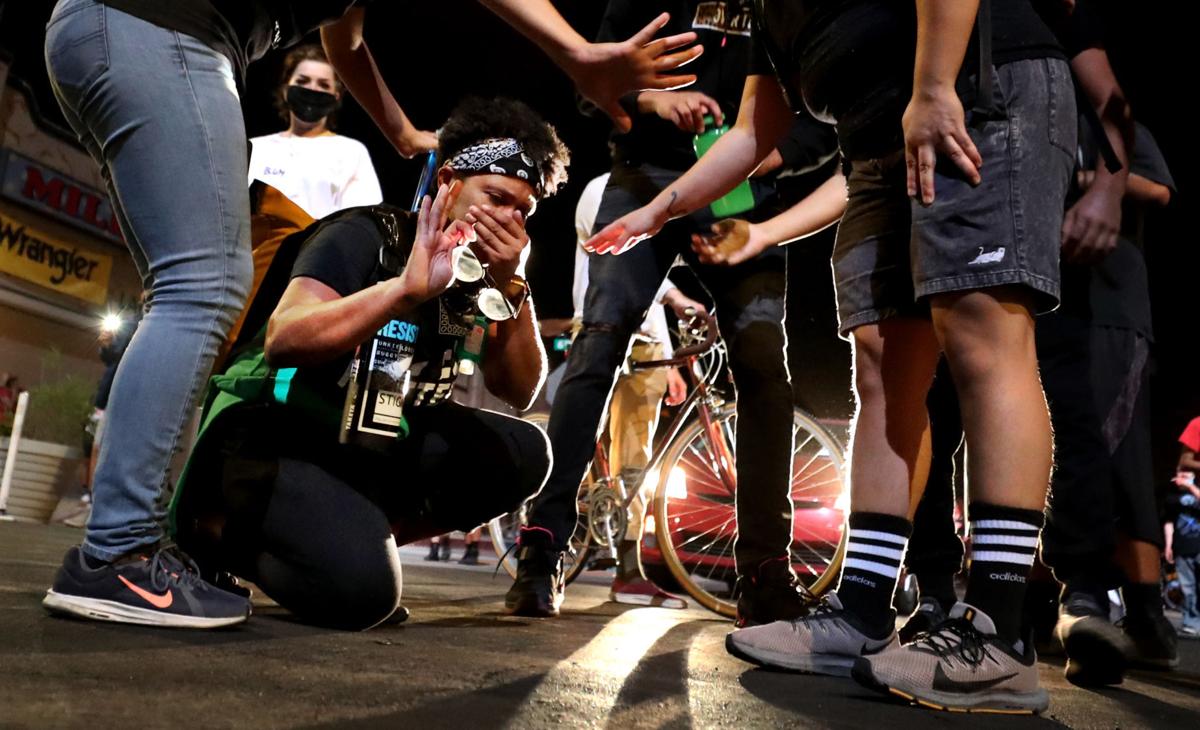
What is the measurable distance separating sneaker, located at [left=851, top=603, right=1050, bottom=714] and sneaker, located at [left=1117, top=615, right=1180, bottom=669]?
3.86 feet

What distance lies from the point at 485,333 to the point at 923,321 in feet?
3.02

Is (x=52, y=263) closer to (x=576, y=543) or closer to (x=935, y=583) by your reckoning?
(x=576, y=543)

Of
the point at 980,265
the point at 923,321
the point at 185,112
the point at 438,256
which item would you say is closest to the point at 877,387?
the point at 923,321

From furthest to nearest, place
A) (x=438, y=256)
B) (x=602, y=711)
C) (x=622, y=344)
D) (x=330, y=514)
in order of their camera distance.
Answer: (x=622, y=344)
(x=330, y=514)
(x=438, y=256)
(x=602, y=711)

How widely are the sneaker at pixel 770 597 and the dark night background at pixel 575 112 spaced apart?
2878 mm

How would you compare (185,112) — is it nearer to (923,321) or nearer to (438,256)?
(438,256)

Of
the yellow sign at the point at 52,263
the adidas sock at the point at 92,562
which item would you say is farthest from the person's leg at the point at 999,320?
the yellow sign at the point at 52,263

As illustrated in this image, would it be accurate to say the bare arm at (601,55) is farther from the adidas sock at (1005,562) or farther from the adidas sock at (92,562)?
the adidas sock at (92,562)

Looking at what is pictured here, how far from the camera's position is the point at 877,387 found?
5.13ft

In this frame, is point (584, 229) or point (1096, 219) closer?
point (1096, 219)

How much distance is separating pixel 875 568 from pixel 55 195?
971 cm

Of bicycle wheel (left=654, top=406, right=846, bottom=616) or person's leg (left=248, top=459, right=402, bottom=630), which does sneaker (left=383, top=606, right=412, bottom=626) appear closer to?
person's leg (left=248, top=459, right=402, bottom=630)

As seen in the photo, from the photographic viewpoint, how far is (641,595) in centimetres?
354

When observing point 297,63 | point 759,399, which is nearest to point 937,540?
point 759,399
